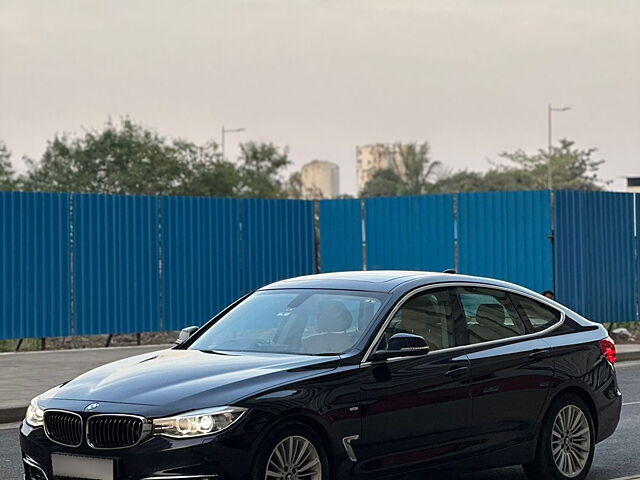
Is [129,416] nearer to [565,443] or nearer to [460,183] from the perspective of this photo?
[565,443]

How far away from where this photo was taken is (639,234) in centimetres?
2598

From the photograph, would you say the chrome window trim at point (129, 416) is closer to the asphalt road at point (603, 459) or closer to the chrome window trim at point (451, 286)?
the chrome window trim at point (451, 286)

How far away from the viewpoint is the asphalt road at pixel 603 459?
966cm

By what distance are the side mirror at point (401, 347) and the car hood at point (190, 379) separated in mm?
296

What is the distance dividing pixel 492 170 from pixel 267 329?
93.9 metres

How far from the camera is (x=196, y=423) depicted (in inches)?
281

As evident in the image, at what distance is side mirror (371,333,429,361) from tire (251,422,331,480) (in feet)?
2.39

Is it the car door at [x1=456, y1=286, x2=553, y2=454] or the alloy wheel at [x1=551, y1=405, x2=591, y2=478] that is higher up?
the car door at [x1=456, y1=286, x2=553, y2=454]

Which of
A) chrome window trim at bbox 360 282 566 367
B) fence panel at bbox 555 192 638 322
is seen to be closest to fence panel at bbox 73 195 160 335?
fence panel at bbox 555 192 638 322

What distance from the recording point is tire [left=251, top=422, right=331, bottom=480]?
727 cm

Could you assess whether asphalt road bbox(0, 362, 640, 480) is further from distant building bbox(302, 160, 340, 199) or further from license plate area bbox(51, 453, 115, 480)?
distant building bbox(302, 160, 340, 199)

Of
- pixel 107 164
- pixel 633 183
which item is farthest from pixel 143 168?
pixel 633 183

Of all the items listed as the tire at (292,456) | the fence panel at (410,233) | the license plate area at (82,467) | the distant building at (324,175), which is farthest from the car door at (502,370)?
the distant building at (324,175)

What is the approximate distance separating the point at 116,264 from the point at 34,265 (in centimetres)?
152
